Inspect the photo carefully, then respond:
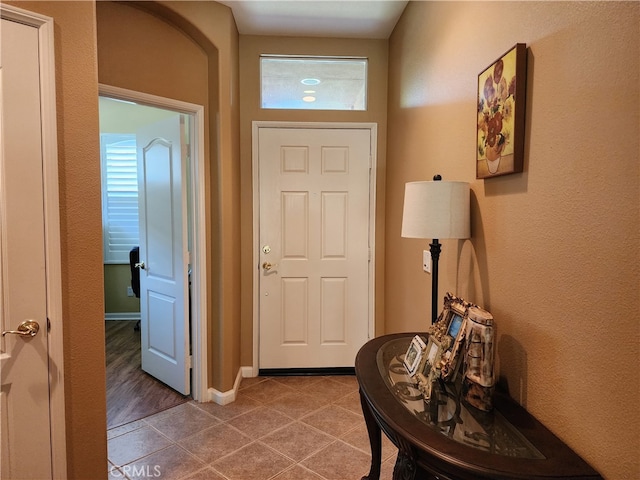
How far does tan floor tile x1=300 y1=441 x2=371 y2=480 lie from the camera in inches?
74.6

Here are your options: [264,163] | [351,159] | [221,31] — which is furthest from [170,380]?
[221,31]

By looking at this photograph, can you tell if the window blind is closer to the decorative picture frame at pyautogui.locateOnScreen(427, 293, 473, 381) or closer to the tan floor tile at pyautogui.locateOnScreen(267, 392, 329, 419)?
the tan floor tile at pyautogui.locateOnScreen(267, 392, 329, 419)

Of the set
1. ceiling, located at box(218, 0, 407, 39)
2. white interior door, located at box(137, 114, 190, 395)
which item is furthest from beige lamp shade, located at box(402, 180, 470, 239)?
white interior door, located at box(137, 114, 190, 395)

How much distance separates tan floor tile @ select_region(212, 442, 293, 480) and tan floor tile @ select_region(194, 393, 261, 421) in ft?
1.27

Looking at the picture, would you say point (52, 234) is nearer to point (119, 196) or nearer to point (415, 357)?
point (415, 357)

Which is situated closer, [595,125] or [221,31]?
[595,125]

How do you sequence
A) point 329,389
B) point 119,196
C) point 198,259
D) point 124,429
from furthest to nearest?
point 119,196 → point 329,389 → point 198,259 → point 124,429

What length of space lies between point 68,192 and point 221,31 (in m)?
1.63

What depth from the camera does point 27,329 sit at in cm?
132

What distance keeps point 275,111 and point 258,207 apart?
80cm

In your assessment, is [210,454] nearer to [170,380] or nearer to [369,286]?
[170,380]

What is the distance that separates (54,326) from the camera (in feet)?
4.55

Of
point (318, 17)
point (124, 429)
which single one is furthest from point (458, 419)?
point (318, 17)

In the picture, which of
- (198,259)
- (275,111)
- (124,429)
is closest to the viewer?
(124,429)
